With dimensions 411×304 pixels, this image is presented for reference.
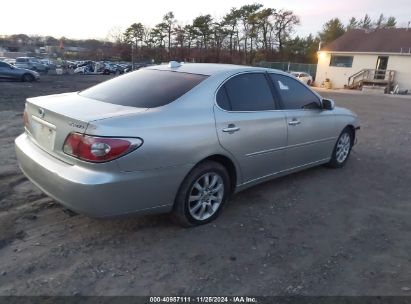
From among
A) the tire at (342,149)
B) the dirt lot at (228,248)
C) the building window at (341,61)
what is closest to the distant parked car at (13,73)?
the dirt lot at (228,248)

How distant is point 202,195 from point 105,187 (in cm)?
111

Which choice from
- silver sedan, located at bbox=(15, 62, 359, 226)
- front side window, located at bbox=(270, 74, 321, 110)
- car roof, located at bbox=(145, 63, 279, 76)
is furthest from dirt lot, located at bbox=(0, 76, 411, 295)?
car roof, located at bbox=(145, 63, 279, 76)

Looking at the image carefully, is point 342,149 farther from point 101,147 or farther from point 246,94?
point 101,147

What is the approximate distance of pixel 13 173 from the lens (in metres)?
5.17

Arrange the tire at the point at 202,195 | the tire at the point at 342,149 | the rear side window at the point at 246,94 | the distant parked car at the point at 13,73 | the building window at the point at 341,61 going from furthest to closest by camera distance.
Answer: the building window at the point at 341,61 < the distant parked car at the point at 13,73 < the tire at the point at 342,149 < the rear side window at the point at 246,94 < the tire at the point at 202,195

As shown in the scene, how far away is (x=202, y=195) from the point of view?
3885 millimetres

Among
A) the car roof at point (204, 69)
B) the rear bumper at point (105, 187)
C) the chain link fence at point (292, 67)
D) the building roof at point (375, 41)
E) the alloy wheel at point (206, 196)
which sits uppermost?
the building roof at point (375, 41)

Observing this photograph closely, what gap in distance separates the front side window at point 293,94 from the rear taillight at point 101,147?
2273 mm

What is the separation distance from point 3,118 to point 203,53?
165 feet

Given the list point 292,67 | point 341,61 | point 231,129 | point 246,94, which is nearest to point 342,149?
point 246,94

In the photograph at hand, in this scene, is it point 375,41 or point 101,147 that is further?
point 375,41

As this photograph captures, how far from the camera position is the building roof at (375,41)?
1368 inches

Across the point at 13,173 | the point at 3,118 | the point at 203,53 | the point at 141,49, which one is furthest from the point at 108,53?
the point at 13,173

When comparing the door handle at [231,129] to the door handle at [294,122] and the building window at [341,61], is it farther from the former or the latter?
the building window at [341,61]
